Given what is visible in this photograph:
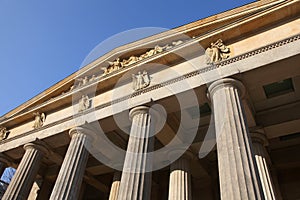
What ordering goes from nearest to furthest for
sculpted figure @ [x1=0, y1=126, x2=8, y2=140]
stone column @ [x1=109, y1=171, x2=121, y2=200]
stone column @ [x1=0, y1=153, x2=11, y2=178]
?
1. stone column @ [x1=109, y1=171, x2=121, y2=200]
2. stone column @ [x1=0, y1=153, x2=11, y2=178]
3. sculpted figure @ [x1=0, y1=126, x2=8, y2=140]

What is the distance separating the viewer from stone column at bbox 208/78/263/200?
38.4 ft

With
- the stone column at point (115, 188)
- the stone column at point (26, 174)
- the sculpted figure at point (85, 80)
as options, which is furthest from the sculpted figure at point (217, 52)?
the stone column at point (26, 174)

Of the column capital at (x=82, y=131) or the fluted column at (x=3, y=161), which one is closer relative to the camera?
the column capital at (x=82, y=131)

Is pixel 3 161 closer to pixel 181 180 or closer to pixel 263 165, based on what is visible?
pixel 181 180

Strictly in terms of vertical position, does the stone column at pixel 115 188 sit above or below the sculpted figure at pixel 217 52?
below

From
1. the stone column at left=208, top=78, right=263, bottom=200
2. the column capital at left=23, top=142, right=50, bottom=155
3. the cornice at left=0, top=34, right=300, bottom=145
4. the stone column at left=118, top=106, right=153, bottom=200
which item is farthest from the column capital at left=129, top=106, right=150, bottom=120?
the column capital at left=23, top=142, right=50, bottom=155

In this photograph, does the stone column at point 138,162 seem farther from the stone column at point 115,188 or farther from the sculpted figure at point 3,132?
the sculpted figure at point 3,132

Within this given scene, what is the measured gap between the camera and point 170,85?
62.7 feet

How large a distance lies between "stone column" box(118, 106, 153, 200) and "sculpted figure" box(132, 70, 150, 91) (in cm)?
214

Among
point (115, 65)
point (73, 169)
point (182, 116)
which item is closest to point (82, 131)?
point (73, 169)

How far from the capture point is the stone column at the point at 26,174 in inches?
842

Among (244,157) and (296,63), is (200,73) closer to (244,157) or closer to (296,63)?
(296,63)

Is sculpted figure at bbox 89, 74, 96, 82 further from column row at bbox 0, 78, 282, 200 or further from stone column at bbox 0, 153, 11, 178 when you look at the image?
stone column at bbox 0, 153, 11, 178

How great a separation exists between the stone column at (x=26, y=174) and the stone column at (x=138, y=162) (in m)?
10.6
